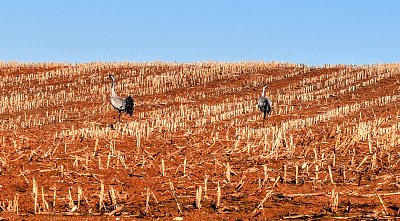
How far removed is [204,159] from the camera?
1441cm

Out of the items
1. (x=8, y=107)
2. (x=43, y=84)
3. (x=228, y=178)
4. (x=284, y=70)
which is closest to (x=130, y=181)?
(x=228, y=178)

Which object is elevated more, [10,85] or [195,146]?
[10,85]

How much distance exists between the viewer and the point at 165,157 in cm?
1471

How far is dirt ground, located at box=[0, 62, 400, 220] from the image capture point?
9141 millimetres

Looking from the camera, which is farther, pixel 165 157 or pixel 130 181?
pixel 165 157

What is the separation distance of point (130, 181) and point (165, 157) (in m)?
3.09

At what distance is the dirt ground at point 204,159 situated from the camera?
30.0 feet

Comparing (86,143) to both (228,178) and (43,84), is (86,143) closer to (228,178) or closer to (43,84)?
(228,178)

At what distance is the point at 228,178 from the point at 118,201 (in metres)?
2.53

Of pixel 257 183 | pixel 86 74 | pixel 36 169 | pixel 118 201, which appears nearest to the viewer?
pixel 118 201

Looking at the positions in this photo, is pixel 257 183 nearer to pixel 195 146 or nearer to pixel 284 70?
pixel 195 146

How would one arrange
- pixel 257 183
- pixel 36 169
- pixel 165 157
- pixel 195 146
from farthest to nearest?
pixel 195 146, pixel 165 157, pixel 36 169, pixel 257 183

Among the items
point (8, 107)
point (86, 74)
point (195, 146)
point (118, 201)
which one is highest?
point (86, 74)

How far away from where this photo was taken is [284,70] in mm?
45656
